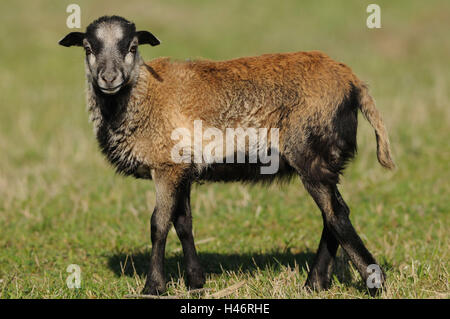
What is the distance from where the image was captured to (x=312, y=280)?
625 centimetres

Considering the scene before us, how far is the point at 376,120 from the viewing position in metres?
6.09

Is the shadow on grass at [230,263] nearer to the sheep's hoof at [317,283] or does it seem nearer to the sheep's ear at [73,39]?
the sheep's hoof at [317,283]

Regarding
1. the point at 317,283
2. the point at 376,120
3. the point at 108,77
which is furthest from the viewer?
the point at 317,283

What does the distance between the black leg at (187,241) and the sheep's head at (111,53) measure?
137 cm

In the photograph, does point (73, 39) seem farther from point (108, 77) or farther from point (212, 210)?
point (212, 210)

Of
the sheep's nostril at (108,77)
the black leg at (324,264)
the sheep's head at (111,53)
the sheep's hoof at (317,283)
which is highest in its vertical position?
the sheep's head at (111,53)

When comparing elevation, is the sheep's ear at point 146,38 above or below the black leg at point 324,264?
above

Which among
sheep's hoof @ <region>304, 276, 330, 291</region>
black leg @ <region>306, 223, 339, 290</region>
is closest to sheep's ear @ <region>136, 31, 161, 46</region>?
black leg @ <region>306, 223, 339, 290</region>

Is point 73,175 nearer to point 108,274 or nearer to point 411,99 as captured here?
point 108,274

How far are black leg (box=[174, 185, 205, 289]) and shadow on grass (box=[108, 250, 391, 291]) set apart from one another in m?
0.16

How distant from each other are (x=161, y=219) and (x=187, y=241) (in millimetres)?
570

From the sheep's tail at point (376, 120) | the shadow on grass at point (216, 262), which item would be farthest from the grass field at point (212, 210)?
the sheep's tail at point (376, 120)

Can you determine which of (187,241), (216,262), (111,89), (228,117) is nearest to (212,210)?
(216,262)

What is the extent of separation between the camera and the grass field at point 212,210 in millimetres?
6418
